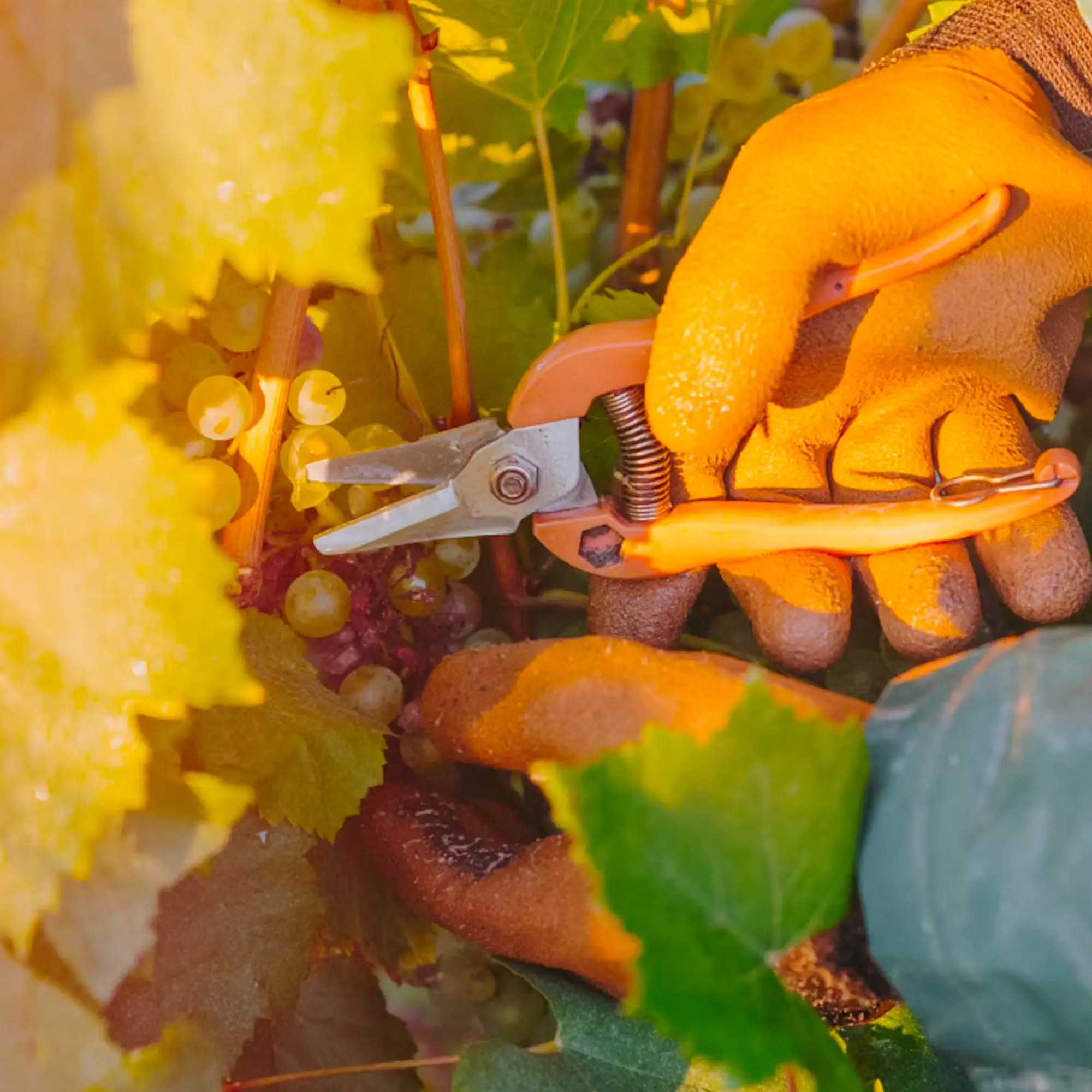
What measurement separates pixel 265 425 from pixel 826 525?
0.68 ft

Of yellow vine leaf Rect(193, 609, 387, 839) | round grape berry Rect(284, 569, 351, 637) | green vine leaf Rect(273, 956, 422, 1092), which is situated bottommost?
green vine leaf Rect(273, 956, 422, 1092)

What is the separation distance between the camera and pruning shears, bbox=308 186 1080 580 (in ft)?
1.20

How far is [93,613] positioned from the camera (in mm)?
308

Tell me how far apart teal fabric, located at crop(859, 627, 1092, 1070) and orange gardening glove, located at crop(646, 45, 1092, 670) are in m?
0.08

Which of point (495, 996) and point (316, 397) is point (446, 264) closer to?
point (316, 397)

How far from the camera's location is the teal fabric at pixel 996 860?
27 cm

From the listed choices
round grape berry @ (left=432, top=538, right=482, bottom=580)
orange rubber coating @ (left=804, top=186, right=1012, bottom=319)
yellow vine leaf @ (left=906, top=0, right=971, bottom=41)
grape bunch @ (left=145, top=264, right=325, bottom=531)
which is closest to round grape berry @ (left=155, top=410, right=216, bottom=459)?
grape bunch @ (left=145, top=264, right=325, bottom=531)

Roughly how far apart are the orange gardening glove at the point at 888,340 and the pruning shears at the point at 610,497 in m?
0.01

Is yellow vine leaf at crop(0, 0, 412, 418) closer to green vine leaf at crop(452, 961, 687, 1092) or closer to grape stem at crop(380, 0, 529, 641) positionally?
grape stem at crop(380, 0, 529, 641)

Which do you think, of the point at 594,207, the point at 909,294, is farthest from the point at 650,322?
the point at 594,207

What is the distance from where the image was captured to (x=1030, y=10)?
376 millimetres

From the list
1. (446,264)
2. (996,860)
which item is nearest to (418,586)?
(446,264)

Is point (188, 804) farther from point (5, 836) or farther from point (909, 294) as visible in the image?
point (909, 294)

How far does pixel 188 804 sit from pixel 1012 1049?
0.86 ft
